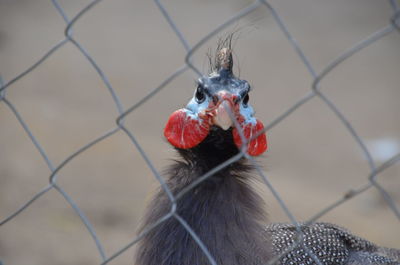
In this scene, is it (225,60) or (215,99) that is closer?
(215,99)

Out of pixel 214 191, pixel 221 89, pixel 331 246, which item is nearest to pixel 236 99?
pixel 221 89

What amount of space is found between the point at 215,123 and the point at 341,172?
438cm

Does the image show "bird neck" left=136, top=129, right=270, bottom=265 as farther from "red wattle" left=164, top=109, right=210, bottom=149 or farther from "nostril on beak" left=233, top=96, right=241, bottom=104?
"nostril on beak" left=233, top=96, right=241, bottom=104

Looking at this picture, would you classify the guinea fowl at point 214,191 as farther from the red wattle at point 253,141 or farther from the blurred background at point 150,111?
the blurred background at point 150,111

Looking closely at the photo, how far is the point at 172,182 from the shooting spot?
2523mm

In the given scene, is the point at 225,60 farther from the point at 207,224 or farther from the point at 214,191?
the point at 207,224

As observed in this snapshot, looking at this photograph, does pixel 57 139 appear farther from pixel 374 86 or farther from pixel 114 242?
pixel 374 86

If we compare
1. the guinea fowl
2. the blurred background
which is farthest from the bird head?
the blurred background

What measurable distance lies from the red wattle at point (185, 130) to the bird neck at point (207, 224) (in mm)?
67

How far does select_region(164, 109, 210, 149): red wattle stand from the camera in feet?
8.25

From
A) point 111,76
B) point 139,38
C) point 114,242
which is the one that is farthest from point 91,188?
point 139,38

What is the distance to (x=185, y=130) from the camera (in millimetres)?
2551

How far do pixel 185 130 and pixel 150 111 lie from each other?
462 centimetres

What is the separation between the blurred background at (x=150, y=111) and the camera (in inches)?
205
